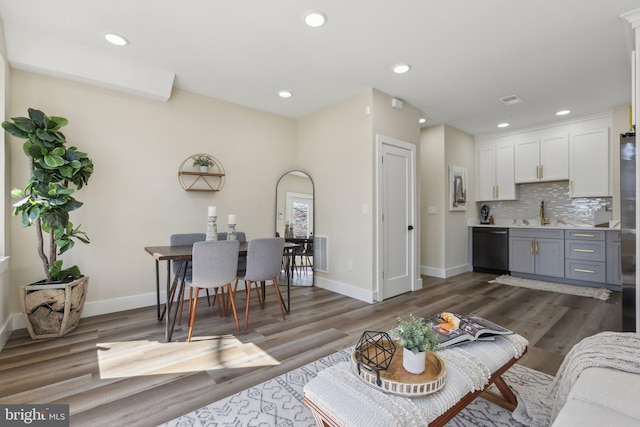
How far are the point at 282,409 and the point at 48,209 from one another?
2.48 m

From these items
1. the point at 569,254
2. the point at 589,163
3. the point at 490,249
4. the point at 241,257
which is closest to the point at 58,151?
the point at 241,257

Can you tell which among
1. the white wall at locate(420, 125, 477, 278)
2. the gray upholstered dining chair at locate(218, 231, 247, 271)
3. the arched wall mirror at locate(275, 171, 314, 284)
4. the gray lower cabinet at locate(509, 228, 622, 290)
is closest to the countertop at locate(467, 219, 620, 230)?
the gray lower cabinet at locate(509, 228, 622, 290)

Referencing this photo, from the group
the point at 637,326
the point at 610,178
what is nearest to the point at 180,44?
the point at 637,326

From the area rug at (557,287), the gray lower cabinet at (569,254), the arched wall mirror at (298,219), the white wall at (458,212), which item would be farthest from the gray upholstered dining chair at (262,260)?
the gray lower cabinet at (569,254)

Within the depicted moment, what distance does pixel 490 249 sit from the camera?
17.2ft

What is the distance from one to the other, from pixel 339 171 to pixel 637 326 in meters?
3.19

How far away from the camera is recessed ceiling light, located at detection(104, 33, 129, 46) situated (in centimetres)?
255

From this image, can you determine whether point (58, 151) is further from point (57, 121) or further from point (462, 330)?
point (462, 330)

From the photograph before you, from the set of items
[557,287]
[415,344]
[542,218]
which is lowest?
[557,287]

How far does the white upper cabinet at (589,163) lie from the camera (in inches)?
169

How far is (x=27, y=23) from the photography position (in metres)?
2.41

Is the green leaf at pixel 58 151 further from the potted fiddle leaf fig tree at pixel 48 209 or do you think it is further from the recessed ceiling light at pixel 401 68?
the recessed ceiling light at pixel 401 68

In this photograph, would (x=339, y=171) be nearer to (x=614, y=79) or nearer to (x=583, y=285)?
(x=614, y=79)

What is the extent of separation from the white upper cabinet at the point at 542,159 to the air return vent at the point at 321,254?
12.3ft
